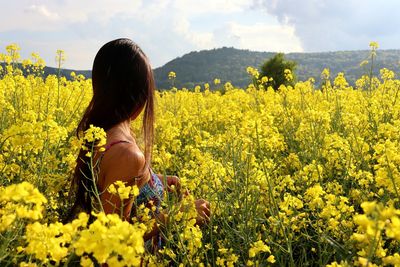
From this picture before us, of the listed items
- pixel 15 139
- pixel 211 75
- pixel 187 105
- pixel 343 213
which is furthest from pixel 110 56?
pixel 211 75

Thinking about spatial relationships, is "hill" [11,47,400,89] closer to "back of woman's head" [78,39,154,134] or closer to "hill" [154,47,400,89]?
"hill" [154,47,400,89]

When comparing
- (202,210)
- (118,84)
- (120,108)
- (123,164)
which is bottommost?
(202,210)

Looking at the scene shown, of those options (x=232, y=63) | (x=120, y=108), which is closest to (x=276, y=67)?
(x=120, y=108)

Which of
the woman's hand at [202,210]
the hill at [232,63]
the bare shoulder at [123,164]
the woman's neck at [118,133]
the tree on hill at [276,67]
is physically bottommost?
the woman's hand at [202,210]

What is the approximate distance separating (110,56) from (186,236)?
2.84 ft

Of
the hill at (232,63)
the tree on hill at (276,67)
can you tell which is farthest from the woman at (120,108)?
the hill at (232,63)

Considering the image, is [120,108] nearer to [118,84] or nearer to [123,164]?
[118,84]

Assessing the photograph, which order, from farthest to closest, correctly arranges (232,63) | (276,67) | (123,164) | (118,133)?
(232,63), (276,67), (118,133), (123,164)

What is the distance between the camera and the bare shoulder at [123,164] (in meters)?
1.94

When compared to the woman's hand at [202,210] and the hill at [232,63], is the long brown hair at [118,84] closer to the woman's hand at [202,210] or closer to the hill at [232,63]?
the woman's hand at [202,210]

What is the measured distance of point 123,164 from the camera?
6.37 ft

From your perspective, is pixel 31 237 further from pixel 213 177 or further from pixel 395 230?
pixel 213 177

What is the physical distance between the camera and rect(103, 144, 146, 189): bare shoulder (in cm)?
194

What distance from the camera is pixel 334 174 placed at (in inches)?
116
